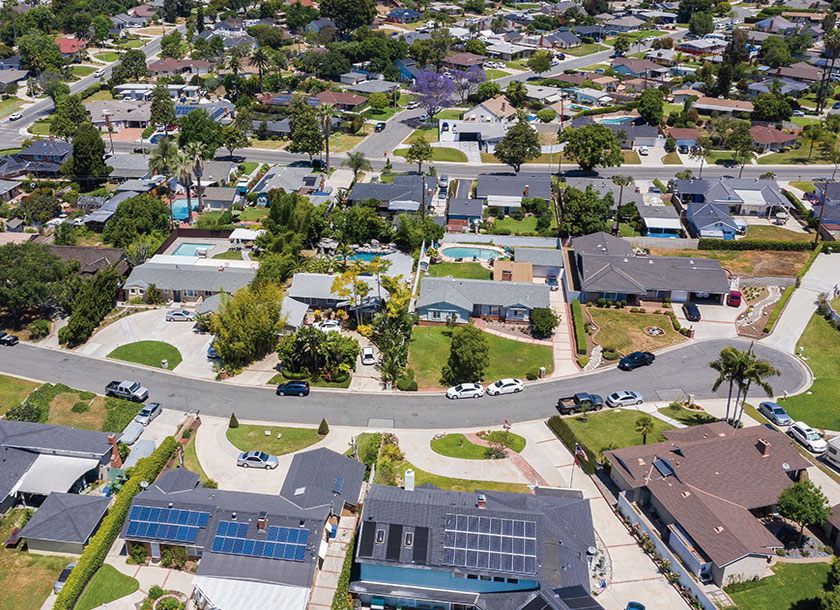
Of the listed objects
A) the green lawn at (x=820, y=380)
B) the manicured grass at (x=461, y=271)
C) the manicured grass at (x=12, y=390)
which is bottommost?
the manicured grass at (x=12, y=390)

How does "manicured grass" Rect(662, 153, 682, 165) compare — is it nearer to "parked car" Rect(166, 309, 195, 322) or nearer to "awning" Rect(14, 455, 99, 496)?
"parked car" Rect(166, 309, 195, 322)

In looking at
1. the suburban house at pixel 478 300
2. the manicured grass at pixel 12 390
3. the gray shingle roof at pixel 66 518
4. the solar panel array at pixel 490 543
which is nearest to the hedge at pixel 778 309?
the suburban house at pixel 478 300

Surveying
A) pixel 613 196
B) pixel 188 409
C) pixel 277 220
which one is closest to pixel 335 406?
pixel 188 409

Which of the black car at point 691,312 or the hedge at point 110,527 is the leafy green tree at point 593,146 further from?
the hedge at point 110,527

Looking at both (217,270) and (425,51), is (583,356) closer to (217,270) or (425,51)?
(217,270)

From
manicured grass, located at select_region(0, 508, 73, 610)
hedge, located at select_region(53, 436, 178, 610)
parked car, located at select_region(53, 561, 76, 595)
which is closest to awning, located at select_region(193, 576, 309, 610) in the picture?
hedge, located at select_region(53, 436, 178, 610)

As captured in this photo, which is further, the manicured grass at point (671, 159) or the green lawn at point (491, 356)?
Answer: the manicured grass at point (671, 159)
